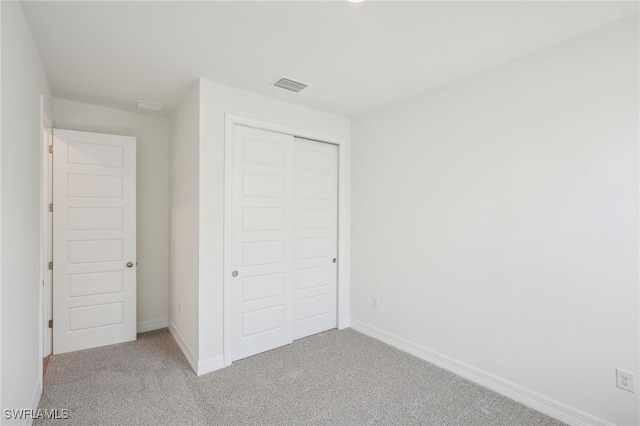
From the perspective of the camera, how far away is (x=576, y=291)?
2055mm

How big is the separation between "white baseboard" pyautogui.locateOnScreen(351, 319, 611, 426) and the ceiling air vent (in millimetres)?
2712

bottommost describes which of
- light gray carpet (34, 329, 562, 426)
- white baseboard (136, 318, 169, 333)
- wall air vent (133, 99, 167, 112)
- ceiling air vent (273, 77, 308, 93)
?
light gray carpet (34, 329, 562, 426)

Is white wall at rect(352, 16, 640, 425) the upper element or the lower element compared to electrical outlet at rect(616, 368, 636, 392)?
upper

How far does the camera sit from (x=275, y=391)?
94.3 inches

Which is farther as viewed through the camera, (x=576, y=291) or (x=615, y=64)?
(x=576, y=291)

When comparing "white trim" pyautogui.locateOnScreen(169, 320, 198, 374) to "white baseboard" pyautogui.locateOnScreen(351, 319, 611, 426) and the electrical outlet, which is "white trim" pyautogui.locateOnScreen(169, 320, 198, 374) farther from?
the electrical outlet

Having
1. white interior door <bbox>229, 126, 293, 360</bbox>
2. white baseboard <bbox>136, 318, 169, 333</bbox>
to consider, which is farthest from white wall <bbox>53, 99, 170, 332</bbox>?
white interior door <bbox>229, 126, 293, 360</bbox>

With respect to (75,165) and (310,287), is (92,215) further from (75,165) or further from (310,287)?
(310,287)

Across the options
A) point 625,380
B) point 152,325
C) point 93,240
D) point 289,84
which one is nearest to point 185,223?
point 93,240

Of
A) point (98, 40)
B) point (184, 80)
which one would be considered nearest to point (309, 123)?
point (184, 80)

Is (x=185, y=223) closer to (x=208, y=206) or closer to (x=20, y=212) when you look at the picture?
(x=208, y=206)

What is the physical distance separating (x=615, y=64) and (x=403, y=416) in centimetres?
270

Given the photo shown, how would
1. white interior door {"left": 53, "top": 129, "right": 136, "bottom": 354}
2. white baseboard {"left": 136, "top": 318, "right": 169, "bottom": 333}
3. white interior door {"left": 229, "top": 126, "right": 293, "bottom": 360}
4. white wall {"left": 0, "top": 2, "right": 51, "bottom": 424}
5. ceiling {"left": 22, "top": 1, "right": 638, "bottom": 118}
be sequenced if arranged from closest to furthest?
white wall {"left": 0, "top": 2, "right": 51, "bottom": 424} → ceiling {"left": 22, "top": 1, "right": 638, "bottom": 118} → white interior door {"left": 229, "top": 126, "right": 293, "bottom": 360} → white interior door {"left": 53, "top": 129, "right": 136, "bottom": 354} → white baseboard {"left": 136, "top": 318, "right": 169, "bottom": 333}

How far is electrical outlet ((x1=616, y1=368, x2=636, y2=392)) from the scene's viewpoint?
1.83 meters
